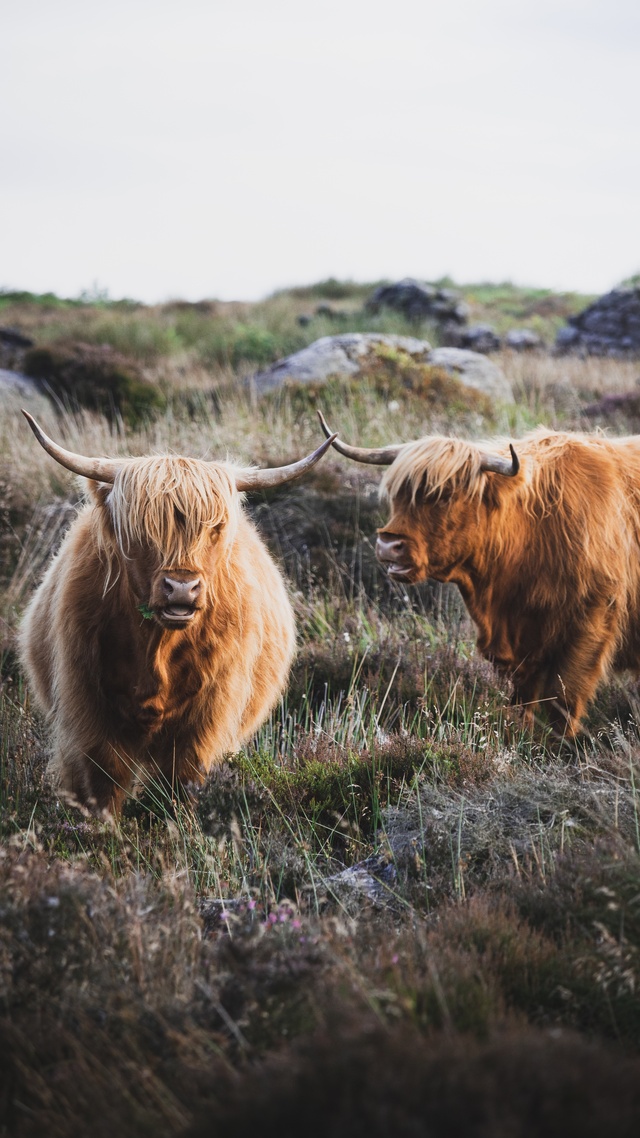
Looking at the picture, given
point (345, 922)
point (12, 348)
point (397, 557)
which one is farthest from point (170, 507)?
point (12, 348)

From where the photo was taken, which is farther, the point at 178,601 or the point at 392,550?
the point at 392,550

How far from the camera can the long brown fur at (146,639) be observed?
335cm

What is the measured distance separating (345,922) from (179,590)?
3.93 ft

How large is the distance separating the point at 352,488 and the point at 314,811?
12.5 feet

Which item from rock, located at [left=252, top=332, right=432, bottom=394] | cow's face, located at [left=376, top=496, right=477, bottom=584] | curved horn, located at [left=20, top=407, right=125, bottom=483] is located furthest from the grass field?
rock, located at [left=252, top=332, right=432, bottom=394]

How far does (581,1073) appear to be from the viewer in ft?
5.06

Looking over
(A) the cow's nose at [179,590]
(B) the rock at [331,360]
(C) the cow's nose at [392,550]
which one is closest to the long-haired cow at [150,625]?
(A) the cow's nose at [179,590]

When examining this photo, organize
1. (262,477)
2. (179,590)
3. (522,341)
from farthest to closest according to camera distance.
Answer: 1. (522,341)
2. (262,477)
3. (179,590)

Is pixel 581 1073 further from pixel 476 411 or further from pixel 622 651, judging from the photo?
pixel 476 411

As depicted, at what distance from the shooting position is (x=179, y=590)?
10.4ft

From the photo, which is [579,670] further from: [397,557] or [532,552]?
[397,557]

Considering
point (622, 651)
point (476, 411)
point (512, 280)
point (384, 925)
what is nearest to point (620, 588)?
point (622, 651)

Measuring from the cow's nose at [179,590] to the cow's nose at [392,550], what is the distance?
3.81 ft

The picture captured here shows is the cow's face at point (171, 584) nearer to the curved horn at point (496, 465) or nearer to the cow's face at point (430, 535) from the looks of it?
the cow's face at point (430, 535)
